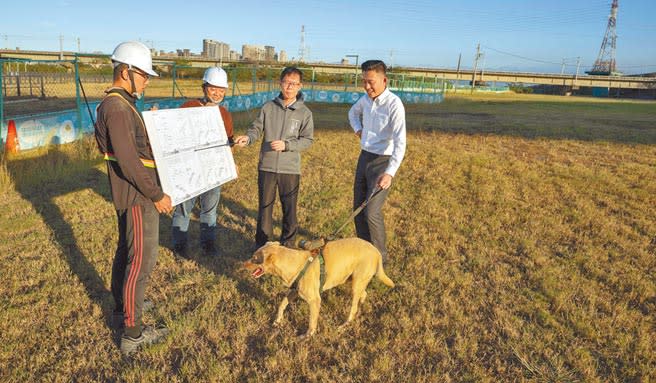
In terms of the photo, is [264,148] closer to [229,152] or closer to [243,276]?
[229,152]

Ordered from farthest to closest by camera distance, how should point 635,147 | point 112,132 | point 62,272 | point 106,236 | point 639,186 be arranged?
1. point 635,147
2. point 639,186
3. point 106,236
4. point 62,272
5. point 112,132

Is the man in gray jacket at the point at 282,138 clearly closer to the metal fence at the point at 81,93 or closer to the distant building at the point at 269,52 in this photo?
the metal fence at the point at 81,93

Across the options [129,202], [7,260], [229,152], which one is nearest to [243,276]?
[229,152]

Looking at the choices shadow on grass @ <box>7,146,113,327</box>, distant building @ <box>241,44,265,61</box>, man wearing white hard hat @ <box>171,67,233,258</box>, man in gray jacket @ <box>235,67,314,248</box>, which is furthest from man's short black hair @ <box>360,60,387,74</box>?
distant building @ <box>241,44,265,61</box>

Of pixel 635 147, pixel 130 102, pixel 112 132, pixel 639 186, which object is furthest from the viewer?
pixel 635 147

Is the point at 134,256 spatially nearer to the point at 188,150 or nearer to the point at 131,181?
the point at 131,181

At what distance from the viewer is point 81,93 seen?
20.2 meters

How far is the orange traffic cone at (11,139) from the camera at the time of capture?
8.15 meters

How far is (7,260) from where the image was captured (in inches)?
182

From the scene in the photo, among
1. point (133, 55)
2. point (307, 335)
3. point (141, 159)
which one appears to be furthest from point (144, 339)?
point (133, 55)

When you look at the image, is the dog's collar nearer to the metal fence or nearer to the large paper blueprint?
the large paper blueprint

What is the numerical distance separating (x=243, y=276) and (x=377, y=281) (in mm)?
1539

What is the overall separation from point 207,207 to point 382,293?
94.2 inches

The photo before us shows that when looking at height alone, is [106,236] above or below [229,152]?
below
